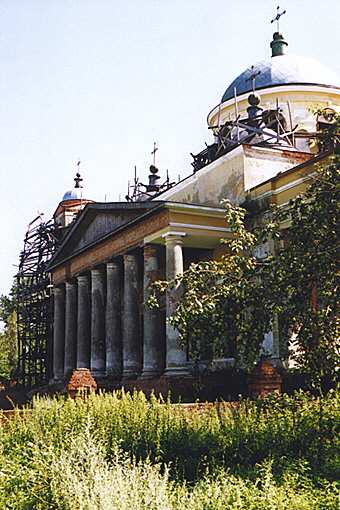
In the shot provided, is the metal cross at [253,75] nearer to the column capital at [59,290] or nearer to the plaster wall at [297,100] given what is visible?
the plaster wall at [297,100]

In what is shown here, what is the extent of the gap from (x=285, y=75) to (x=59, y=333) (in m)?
14.7

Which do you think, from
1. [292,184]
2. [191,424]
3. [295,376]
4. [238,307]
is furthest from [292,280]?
[292,184]

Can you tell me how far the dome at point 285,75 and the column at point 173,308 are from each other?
11638 mm

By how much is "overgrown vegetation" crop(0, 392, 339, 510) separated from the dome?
19882 mm

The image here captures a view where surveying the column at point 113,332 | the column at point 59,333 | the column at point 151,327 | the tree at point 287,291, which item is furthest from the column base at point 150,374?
the tree at point 287,291

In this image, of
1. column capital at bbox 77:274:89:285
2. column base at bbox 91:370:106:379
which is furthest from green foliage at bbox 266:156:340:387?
column capital at bbox 77:274:89:285

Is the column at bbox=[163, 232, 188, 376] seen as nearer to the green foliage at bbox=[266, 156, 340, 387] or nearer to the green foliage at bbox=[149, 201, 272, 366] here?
the green foliage at bbox=[149, 201, 272, 366]

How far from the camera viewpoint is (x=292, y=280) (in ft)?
34.9

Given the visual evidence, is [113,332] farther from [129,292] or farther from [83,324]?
[83,324]

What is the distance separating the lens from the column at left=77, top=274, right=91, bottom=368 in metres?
27.1

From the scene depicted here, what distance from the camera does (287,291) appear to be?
10664 millimetres

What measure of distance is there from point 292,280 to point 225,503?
14.4 feet

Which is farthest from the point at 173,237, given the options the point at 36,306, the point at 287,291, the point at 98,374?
the point at 36,306

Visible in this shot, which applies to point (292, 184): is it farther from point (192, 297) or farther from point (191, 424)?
point (191, 424)
